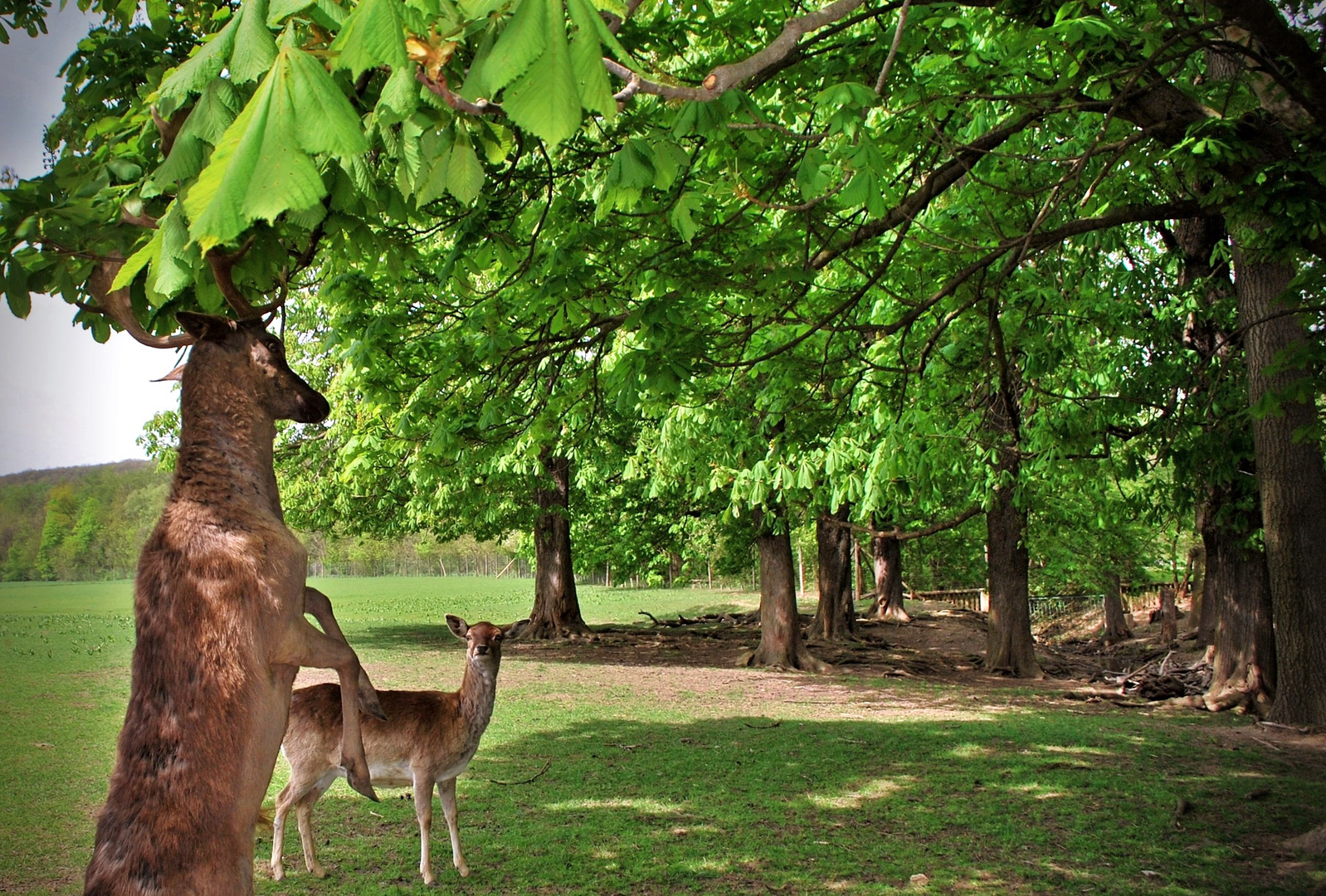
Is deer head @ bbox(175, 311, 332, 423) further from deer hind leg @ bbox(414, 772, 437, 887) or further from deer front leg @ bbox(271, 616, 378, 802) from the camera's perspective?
deer hind leg @ bbox(414, 772, 437, 887)

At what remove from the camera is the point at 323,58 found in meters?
2.09

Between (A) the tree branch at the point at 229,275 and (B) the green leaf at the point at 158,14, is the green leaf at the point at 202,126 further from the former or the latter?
(B) the green leaf at the point at 158,14

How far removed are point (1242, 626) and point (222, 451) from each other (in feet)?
43.9

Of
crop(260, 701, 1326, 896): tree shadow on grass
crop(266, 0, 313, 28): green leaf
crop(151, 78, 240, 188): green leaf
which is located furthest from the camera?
crop(260, 701, 1326, 896): tree shadow on grass

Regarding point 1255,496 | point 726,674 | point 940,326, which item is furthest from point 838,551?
point 940,326

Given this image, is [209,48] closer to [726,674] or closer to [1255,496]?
[1255,496]

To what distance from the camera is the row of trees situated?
2086 millimetres

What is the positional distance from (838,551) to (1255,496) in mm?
11528

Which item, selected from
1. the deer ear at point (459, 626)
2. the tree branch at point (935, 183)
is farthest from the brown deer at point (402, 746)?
the tree branch at point (935, 183)

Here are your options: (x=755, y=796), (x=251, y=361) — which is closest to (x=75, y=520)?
(x=251, y=361)

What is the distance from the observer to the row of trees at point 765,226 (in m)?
2.09

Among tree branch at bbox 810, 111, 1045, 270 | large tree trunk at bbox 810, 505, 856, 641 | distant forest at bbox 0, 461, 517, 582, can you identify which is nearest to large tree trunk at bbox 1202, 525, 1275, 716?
tree branch at bbox 810, 111, 1045, 270

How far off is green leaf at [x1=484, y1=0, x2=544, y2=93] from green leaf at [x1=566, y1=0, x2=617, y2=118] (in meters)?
0.05

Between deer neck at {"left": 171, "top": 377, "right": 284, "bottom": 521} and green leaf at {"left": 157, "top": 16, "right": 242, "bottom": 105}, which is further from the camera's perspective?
deer neck at {"left": 171, "top": 377, "right": 284, "bottom": 521}
